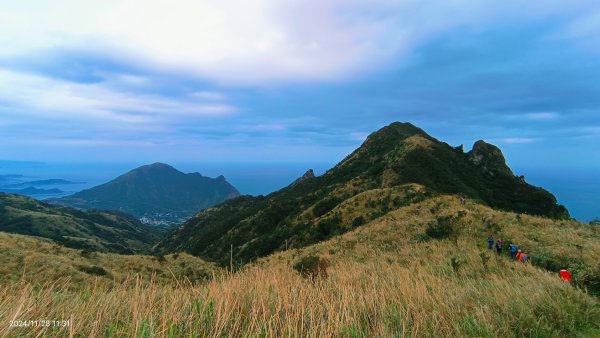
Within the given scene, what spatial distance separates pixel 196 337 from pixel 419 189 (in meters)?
47.4

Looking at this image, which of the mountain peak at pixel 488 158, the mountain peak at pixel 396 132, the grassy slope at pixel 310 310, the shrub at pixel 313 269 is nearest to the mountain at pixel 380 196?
the mountain peak at pixel 488 158

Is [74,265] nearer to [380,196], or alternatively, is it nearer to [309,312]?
[309,312]

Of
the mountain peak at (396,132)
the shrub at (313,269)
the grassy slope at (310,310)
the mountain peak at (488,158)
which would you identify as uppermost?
the mountain peak at (396,132)

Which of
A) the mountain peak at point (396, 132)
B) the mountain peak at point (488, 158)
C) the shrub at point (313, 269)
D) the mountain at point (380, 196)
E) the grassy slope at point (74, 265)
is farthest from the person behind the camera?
the mountain peak at point (396, 132)

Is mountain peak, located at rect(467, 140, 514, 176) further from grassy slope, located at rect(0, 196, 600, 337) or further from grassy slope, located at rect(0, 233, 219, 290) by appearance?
grassy slope, located at rect(0, 196, 600, 337)

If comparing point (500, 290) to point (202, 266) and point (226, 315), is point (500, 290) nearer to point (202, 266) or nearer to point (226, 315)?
point (226, 315)

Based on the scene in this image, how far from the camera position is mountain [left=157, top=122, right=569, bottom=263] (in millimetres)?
46625

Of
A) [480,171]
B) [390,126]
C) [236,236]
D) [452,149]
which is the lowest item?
Answer: [236,236]

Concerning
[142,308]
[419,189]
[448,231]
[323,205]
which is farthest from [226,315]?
[323,205]

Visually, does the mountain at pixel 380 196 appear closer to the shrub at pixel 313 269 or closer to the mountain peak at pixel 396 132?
the mountain peak at pixel 396 132

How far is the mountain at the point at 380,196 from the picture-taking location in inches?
1836

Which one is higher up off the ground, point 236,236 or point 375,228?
point 375,228

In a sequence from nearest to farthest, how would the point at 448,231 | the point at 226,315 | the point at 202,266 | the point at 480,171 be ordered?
the point at 226,315 < the point at 448,231 < the point at 202,266 < the point at 480,171

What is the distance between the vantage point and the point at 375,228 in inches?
1174
